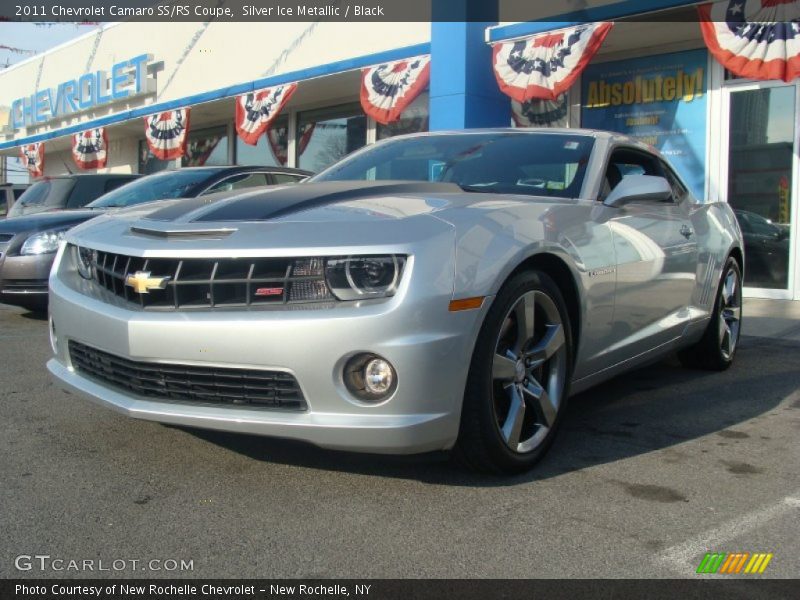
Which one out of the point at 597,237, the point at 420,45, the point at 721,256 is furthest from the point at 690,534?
the point at 420,45

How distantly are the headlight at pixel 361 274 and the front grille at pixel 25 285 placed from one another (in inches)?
185

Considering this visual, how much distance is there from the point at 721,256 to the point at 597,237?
187 centimetres

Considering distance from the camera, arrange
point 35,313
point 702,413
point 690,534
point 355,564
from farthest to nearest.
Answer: point 35,313
point 702,413
point 690,534
point 355,564

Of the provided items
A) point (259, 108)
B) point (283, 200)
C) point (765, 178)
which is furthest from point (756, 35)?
point (259, 108)

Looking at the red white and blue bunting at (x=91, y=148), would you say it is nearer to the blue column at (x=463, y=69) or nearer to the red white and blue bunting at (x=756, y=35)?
the blue column at (x=463, y=69)

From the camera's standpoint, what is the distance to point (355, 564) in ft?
7.61

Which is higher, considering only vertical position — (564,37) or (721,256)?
(564,37)

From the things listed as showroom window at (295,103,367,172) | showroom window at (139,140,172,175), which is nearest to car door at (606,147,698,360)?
showroom window at (295,103,367,172)

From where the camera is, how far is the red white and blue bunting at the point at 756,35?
25.1ft

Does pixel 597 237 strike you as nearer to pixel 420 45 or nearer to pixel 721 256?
pixel 721 256

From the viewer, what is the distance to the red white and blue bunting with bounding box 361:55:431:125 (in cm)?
1109

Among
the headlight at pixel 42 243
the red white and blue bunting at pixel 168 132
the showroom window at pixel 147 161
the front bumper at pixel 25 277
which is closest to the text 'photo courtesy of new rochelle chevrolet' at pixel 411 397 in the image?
the front bumper at pixel 25 277

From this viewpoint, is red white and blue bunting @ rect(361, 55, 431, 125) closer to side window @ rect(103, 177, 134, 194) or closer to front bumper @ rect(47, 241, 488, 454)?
side window @ rect(103, 177, 134, 194)

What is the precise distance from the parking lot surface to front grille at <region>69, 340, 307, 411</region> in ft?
1.14
